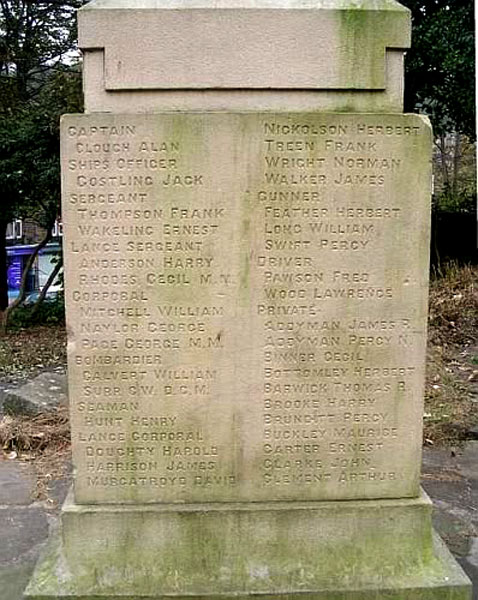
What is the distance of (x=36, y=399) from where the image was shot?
638cm

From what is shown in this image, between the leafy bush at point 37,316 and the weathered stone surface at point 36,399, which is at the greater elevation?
the leafy bush at point 37,316

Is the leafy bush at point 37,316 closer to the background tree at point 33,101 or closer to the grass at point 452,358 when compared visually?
the background tree at point 33,101

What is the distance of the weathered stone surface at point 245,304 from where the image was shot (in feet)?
9.43

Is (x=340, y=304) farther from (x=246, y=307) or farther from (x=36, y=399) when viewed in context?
(x=36, y=399)

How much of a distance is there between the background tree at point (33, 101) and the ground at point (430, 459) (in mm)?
3081

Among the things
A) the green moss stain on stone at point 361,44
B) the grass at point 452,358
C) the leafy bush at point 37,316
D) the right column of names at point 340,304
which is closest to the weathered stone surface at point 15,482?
the right column of names at point 340,304

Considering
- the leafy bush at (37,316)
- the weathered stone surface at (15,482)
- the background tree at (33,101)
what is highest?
the background tree at (33,101)

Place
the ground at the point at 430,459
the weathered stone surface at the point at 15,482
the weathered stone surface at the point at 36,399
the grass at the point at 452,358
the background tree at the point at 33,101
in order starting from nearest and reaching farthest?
the ground at the point at 430,459, the weathered stone surface at the point at 15,482, the grass at the point at 452,358, the weathered stone surface at the point at 36,399, the background tree at the point at 33,101

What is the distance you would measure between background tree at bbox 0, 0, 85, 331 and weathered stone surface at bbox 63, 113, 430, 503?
877 centimetres

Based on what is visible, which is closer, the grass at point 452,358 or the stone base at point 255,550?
the stone base at point 255,550

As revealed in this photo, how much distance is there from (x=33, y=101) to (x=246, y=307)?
1317cm

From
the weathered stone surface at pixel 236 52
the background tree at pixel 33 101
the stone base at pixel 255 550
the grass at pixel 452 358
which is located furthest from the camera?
the background tree at pixel 33 101

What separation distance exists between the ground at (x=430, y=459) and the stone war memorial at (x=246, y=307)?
710 mm

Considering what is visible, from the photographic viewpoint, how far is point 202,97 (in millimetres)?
2891
